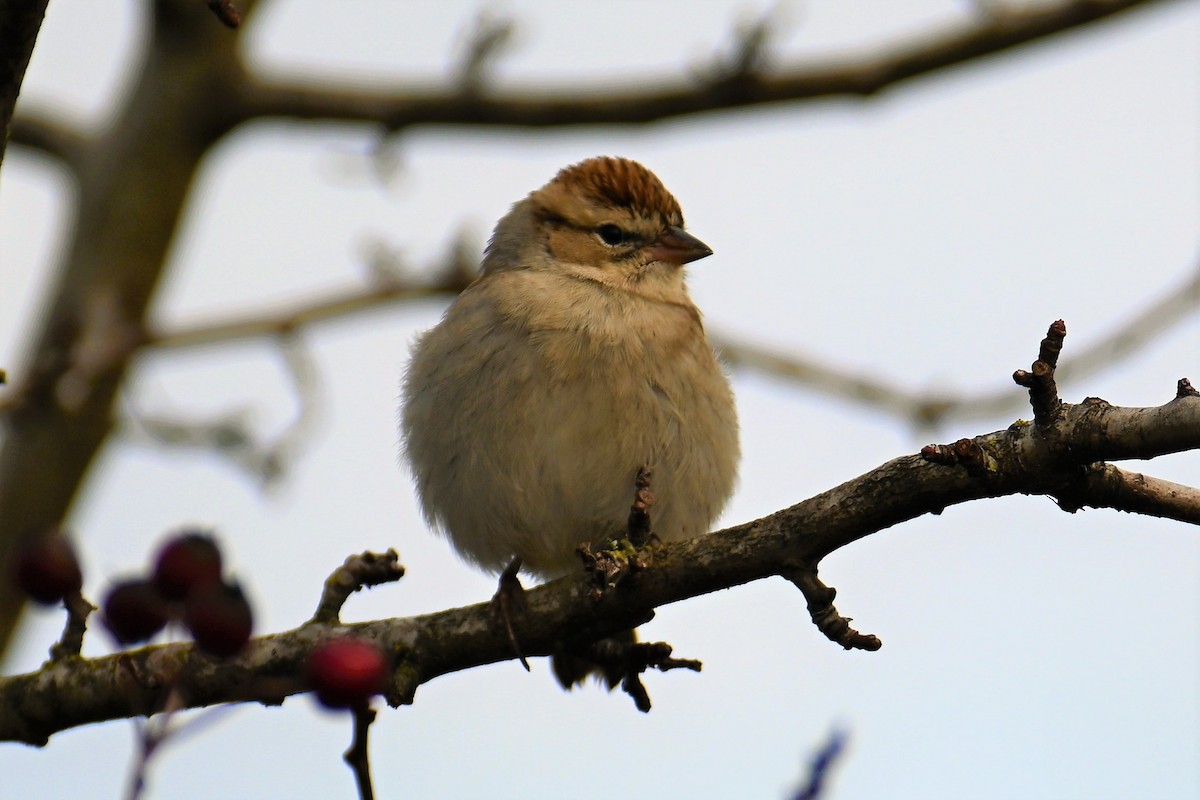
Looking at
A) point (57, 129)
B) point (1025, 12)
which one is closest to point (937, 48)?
point (1025, 12)

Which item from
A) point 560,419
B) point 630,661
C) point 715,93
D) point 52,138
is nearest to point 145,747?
point 630,661

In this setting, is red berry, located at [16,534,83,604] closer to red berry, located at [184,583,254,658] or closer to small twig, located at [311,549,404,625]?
red berry, located at [184,583,254,658]

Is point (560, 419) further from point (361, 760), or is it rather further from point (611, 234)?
point (361, 760)

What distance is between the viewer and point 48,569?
3053 mm

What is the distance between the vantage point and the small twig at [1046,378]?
3299mm

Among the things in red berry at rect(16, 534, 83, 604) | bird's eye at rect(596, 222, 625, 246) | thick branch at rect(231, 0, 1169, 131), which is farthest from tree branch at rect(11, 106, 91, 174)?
red berry at rect(16, 534, 83, 604)

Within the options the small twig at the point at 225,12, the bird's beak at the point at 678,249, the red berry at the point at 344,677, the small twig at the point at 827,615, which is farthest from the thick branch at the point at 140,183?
the red berry at the point at 344,677

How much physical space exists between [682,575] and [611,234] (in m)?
3.31

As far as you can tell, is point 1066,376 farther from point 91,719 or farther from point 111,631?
point 111,631

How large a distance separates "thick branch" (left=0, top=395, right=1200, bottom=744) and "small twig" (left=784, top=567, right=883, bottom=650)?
0.12 feet

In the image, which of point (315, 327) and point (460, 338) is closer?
point (460, 338)

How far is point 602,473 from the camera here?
5594 millimetres

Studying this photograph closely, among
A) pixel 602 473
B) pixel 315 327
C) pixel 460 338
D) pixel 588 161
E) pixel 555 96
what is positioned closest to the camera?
pixel 602 473

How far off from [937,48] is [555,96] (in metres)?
2.19
